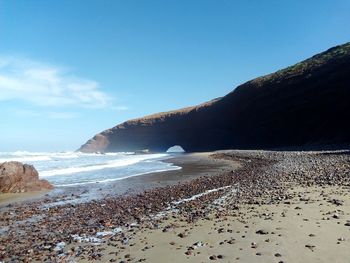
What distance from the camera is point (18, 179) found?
830 inches

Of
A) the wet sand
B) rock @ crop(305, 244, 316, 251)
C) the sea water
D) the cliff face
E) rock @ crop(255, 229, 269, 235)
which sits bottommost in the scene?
rock @ crop(305, 244, 316, 251)

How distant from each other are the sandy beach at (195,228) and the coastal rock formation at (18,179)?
5.89 m

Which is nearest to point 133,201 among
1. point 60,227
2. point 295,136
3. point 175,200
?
point 175,200

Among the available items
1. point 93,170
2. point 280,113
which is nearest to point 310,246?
point 93,170

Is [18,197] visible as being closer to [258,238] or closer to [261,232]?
[261,232]

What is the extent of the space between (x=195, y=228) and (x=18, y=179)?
49.6 ft

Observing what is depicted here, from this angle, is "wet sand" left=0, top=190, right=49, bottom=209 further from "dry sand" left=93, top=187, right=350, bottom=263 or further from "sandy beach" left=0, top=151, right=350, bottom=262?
"dry sand" left=93, top=187, right=350, bottom=263

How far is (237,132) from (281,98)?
15.1 m

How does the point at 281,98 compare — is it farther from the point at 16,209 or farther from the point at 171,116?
the point at 16,209

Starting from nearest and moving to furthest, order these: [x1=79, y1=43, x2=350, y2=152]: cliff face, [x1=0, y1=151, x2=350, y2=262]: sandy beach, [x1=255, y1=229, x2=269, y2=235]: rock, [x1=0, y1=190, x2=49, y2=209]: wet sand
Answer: [x1=0, y1=151, x2=350, y2=262]: sandy beach, [x1=255, y1=229, x2=269, y2=235]: rock, [x1=0, y1=190, x2=49, y2=209]: wet sand, [x1=79, y1=43, x2=350, y2=152]: cliff face

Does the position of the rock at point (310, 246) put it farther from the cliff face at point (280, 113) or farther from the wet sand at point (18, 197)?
the cliff face at point (280, 113)

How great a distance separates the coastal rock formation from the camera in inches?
808

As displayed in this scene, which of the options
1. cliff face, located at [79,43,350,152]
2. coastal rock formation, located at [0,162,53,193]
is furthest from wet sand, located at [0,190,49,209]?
cliff face, located at [79,43,350,152]

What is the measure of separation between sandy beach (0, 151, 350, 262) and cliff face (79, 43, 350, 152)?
41.0 metres
